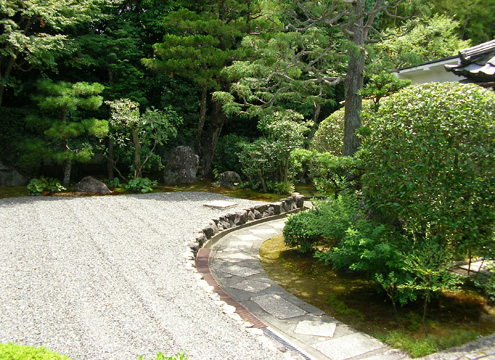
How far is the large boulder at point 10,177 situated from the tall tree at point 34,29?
6.94 ft

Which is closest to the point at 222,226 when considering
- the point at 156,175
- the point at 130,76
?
the point at 156,175

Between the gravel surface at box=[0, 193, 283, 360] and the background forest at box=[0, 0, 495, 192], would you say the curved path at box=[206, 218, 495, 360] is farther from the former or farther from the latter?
the background forest at box=[0, 0, 495, 192]

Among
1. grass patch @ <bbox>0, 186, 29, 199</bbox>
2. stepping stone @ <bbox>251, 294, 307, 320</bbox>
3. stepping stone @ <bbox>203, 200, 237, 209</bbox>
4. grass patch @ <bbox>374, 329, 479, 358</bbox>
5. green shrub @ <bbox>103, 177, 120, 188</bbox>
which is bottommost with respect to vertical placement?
grass patch @ <bbox>0, 186, 29, 199</bbox>

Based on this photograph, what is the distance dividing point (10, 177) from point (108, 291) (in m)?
7.95

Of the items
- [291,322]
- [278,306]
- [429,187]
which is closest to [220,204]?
[278,306]

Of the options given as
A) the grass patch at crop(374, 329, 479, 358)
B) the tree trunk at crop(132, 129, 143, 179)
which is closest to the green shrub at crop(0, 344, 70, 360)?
the grass patch at crop(374, 329, 479, 358)

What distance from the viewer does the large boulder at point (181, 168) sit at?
1205 centimetres

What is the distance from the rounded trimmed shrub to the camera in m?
4.03

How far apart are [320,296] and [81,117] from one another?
370 inches

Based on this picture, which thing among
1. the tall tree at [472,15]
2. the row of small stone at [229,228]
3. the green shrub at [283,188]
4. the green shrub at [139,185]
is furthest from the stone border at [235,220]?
the tall tree at [472,15]

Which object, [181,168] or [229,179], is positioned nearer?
[229,179]

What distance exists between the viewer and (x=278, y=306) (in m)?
4.47

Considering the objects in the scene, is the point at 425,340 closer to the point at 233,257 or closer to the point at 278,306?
the point at 278,306

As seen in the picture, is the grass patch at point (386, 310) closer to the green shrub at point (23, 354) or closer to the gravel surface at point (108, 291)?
the gravel surface at point (108, 291)
